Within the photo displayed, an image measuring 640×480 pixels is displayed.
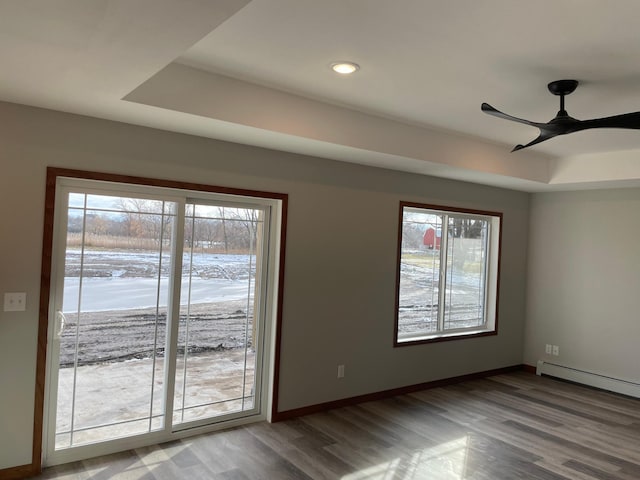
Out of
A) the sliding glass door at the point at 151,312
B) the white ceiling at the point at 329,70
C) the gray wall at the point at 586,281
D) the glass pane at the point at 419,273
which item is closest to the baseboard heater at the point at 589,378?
the gray wall at the point at 586,281

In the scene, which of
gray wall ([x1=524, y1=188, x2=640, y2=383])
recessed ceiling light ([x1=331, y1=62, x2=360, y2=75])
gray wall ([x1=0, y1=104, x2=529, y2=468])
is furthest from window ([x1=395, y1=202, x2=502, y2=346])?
recessed ceiling light ([x1=331, y1=62, x2=360, y2=75])

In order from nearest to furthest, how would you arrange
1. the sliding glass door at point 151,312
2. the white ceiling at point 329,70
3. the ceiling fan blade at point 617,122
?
1. the white ceiling at point 329,70
2. the ceiling fan blade at point 617,122
3. the sliding glass door at point 151,312

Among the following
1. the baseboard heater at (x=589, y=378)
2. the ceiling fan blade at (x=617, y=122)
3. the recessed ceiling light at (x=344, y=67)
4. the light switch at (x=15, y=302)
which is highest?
the recessed ceiling light at (x=344, y=67)

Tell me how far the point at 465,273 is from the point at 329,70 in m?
3.59

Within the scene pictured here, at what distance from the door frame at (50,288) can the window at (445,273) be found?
1.42 meters

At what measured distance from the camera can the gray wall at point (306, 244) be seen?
115 inches

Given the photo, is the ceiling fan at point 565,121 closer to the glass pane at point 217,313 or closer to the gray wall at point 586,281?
the glass pane at point 217,313

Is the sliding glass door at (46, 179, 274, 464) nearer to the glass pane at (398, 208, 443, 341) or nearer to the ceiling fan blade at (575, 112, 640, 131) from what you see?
the glass pane at (398, 208, 443, 341)

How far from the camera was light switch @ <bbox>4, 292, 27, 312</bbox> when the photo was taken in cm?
289

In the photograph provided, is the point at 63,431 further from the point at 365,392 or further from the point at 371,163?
the point at 371,163

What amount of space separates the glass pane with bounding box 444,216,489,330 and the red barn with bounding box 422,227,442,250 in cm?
17

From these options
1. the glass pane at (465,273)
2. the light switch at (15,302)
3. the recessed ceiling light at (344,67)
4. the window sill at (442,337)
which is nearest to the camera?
the recessed ceiling light at (344,67)

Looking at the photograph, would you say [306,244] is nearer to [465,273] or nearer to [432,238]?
[432,238]

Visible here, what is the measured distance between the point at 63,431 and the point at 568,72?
387 cm
